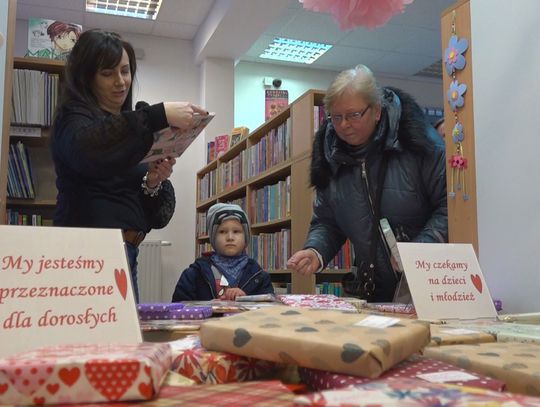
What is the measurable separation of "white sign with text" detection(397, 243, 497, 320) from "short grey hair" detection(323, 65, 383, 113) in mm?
693

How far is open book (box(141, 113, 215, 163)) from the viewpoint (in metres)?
1.34

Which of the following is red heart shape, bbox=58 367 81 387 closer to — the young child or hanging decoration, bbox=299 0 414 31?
hanging decoration, bbox=299 0 414 31

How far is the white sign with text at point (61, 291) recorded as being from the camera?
655mm

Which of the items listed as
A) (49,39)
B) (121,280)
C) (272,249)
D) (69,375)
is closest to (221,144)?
(272,249)

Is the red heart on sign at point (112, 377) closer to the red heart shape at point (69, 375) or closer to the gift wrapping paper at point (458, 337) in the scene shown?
the red heart shape at point (69, 375)

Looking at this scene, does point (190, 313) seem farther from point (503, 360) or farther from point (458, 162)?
point (458, 162)

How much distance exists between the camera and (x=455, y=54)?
5.29 ft

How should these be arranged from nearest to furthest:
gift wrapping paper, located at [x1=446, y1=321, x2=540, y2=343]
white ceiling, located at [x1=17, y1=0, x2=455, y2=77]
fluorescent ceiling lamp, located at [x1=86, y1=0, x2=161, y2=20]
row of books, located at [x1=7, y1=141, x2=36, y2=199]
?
1. gift wrapping paper, located at [x1=446, y1=321, x2=540, y2=343]
2. row of books, located at [x1=7, y1=141, x2=36, y2=199]
3. white ceiling, located at [x1=17, y1=0, x2=455, y2=77]
4. fluorescent ceiling lamp, located at [x1=86, y1=0, x2=161, y2=20]

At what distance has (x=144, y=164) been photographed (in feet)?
4.92

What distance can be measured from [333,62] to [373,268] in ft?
17.1

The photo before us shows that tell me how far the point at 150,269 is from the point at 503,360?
497 centimetres

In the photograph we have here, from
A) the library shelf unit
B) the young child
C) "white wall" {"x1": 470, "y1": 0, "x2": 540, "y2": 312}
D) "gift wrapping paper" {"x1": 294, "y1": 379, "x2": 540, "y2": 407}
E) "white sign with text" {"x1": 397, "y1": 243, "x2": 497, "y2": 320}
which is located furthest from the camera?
the library shelf unit

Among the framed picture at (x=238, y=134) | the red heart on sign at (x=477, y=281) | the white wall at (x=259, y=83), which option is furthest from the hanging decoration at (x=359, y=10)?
the white wall at (x=259, y=83)

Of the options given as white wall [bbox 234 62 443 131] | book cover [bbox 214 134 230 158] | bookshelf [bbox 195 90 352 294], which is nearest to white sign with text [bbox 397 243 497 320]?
bookshelf [bbox 195 90 352 294]
